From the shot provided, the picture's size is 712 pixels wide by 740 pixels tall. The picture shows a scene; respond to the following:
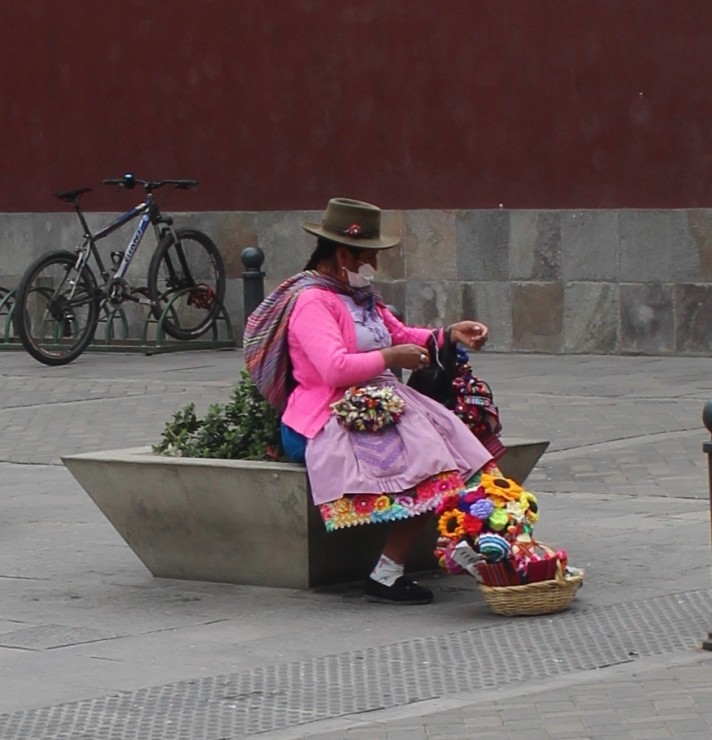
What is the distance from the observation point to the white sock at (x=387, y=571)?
7.20 meters

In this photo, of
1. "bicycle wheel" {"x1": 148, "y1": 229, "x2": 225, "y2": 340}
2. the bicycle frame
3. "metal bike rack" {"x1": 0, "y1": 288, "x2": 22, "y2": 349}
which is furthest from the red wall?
"metal bike rack" {"x1": 0, "y1": 288, "x2": 22, "y2": 349}

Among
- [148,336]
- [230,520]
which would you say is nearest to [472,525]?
[230,520]

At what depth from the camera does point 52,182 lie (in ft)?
59.4

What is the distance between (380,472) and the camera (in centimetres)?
710

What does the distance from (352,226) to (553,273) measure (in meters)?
7.99

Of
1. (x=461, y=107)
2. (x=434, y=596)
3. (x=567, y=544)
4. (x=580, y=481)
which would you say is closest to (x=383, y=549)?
(x=434, y=596)

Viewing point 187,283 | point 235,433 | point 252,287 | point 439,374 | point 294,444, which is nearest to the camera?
point 294,444

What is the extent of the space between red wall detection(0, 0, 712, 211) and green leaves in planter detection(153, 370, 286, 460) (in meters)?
7.48

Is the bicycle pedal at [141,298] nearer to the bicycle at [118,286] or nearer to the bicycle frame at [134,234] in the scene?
the bicycle at [118,286]

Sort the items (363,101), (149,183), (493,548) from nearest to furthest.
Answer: (493,548), (363,101), (149,183)

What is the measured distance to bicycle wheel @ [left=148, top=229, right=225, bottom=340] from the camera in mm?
16391

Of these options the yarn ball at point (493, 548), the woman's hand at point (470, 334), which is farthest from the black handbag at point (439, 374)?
the yarn ball at point (493, 548)

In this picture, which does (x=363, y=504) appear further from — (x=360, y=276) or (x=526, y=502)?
(x=360, y=276)

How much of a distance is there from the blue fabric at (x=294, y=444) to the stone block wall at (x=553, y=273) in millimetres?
7671
